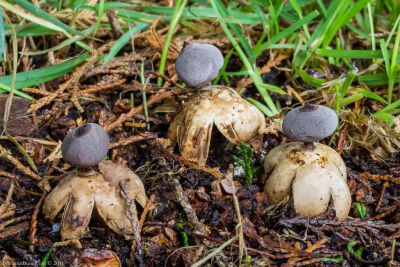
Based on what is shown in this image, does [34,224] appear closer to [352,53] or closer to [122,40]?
[122,40]

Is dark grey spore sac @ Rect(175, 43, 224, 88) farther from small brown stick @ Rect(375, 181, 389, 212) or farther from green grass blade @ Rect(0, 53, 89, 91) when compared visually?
small brown stick @ Rect(375, 181, 389, 212)

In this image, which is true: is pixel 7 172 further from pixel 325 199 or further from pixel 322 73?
pixel 322 73

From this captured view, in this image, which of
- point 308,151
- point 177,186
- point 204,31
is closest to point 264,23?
point 204,31

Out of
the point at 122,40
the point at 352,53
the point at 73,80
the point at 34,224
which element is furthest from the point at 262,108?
the point at 34,224

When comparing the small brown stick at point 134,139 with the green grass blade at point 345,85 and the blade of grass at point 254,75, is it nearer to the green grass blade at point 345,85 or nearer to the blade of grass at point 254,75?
the blade of grass at point 254,75

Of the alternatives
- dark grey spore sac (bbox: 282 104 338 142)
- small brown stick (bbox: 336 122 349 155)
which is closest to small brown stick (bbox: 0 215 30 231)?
dark grey spore sac (bbox: 282 104 338 142)

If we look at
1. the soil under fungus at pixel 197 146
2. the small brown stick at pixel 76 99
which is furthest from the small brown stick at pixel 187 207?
the small brown stick at pixel 76 99
